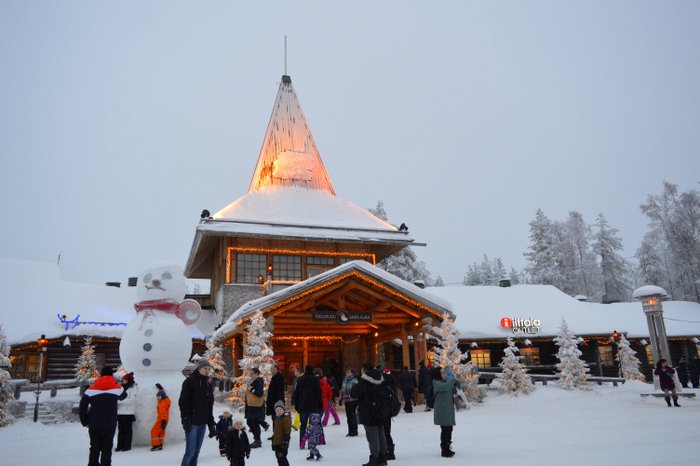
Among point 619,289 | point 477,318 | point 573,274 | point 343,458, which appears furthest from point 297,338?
point 619,289

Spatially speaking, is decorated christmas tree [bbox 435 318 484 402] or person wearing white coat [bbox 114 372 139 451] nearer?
person wearing white coat [bbox 114 372 139 451]

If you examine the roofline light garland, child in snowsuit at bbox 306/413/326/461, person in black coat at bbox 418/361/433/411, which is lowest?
child in snowsuit at bbox 306/413/326/461

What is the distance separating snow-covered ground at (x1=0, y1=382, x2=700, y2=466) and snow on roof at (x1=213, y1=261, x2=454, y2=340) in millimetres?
3605

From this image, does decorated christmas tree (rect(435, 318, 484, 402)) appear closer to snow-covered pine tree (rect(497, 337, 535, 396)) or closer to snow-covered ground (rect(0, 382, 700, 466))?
snow-covered ground (rect(0, 382, 700, 466))

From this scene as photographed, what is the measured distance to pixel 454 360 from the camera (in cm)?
1742

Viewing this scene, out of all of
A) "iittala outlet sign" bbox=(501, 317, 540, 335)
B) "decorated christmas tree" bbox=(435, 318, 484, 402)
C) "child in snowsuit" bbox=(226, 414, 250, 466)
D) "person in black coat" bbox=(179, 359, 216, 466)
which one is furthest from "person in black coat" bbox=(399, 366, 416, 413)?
"iittala outlet sign" bbox=(501, 317, 540, 335)

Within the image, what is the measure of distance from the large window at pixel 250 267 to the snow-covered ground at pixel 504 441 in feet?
30.9

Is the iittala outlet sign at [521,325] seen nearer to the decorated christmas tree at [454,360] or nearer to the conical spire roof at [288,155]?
the decorated christmas tree at [454,360]

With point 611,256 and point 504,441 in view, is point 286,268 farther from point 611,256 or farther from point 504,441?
point 611,256

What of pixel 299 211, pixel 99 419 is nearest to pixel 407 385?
pixel 99 419

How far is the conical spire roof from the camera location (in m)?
27.9

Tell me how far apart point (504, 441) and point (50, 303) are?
22.0 m

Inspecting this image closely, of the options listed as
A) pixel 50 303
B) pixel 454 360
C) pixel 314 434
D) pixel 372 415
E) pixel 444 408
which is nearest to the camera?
pixel 372 415

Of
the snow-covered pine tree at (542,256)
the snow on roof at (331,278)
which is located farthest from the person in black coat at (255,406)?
the snow-covered pine tree at (542,256)
